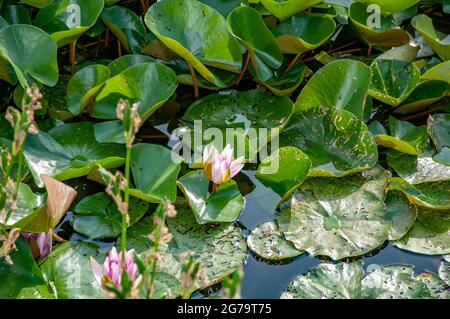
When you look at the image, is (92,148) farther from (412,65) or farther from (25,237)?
(412,65)

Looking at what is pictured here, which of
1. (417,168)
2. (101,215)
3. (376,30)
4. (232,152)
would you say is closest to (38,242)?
(101,215)

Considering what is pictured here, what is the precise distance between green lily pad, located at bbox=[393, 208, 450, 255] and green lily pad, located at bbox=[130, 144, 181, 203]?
64cm

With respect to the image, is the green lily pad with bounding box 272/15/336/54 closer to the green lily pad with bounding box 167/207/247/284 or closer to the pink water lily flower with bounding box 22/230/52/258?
the green lily pad with bounding box 167/207/247/284

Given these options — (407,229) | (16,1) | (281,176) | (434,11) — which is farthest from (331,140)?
(16,1)

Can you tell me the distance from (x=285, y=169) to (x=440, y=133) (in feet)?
1.86

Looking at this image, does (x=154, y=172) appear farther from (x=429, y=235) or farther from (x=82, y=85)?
(x=429, y=235)

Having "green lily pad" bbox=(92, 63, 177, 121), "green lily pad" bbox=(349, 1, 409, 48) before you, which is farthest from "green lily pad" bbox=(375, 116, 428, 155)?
"green lily pad" bbox=(92, 63, 177, 121)

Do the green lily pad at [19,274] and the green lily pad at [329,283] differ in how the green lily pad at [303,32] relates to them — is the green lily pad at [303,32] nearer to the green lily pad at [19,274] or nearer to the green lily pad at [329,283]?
the green lily pad at [329,283]

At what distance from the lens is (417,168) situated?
219cm

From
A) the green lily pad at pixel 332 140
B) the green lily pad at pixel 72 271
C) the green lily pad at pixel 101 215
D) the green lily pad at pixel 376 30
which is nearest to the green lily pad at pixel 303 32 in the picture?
the green lily pad at pixel 376 30

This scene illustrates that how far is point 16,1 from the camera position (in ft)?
8.56

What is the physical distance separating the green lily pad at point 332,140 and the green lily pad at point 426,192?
102 mm

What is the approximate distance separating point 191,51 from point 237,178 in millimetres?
474

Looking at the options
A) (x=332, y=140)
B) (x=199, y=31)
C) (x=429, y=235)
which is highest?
(x=199, y=31)
